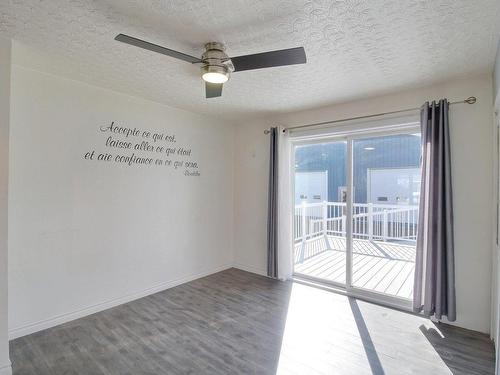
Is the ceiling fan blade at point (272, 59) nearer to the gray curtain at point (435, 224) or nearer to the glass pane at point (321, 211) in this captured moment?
the gray curtain at point (435, 224)

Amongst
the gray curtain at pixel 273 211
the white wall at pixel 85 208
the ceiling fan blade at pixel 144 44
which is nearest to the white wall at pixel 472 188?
the gray curtain at pixel 273 211

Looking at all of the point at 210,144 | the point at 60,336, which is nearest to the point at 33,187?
the point at 60,336

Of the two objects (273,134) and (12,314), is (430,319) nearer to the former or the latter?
(273,134)

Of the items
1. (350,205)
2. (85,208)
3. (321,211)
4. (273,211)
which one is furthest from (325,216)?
(85,208)

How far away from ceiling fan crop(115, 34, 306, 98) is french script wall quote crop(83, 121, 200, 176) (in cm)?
143

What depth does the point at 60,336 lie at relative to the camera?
2451mm

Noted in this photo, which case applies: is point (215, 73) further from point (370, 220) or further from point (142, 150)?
point (370, 220)

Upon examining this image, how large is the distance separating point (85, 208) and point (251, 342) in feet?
7.12

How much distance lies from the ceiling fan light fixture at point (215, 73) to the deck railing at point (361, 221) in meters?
2.41

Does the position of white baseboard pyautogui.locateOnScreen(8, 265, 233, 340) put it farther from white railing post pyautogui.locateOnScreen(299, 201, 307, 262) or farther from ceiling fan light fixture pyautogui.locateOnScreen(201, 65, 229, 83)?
ceiling fan light fixture pyautogui.locateOnScreen(201, 65, 229, 83)

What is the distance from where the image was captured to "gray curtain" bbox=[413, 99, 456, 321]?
261cm

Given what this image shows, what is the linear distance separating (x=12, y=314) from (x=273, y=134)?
3.51 metres

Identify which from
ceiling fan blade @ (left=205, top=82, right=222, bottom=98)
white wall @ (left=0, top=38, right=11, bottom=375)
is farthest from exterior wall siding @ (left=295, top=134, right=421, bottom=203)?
white wall @ (left=0, top=38, right=11, bottom=375)

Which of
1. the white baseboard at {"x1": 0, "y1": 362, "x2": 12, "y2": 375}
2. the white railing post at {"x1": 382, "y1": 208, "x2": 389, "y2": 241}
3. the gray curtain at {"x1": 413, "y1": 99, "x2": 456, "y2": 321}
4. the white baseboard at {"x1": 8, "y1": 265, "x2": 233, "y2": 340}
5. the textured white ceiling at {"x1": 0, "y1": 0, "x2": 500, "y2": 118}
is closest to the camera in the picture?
the textured white ceiling at {"x1": 0, "y1": 0, "x2": 500, "y2": 118}
